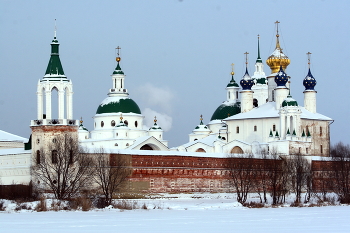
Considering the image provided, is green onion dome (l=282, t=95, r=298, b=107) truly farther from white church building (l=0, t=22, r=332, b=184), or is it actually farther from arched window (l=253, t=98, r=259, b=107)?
arched window (l=253, t=98, r=259, b=107)

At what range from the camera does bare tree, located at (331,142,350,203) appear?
41041 millimetres

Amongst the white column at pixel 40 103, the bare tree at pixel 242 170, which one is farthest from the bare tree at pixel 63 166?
the bare tree at pixel 242 170

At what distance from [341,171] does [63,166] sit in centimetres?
1486

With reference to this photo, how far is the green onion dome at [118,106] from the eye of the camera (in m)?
55.7

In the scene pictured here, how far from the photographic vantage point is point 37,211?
1242 inches

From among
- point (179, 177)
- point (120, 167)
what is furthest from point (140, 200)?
point (179, 177)

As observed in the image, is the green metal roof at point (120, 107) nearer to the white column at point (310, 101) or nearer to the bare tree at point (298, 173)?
the white column at point (310, 101)

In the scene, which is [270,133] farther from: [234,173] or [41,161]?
[41,161]

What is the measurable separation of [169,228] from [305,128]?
94.3 ft

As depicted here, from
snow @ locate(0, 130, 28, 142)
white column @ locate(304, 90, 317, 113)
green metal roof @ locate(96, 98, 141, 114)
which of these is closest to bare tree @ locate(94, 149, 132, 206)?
snow @ locate(0, 130, 28, 142)

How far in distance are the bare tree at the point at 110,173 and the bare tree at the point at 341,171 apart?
31.0 feet

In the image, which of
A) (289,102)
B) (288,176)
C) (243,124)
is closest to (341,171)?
(288,176)

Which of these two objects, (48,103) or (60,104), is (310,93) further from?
(48,103)

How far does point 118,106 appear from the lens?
55.8m
